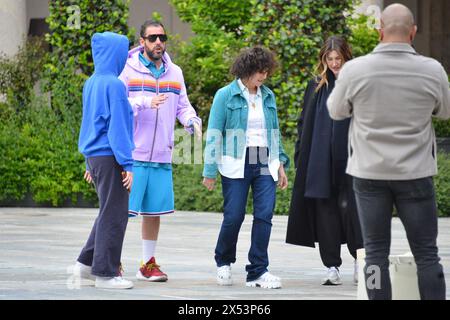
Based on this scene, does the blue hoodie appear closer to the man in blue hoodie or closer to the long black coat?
Result: the man in blue hoodie

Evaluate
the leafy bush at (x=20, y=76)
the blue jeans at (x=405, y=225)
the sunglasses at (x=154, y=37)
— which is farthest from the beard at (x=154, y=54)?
the leafy bush at (x=20, y=76)

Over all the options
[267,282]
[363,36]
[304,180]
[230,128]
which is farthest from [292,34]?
[267,282]

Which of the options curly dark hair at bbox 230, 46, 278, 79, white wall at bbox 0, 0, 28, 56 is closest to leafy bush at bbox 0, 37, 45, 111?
white wall at bbox 0, 0, 28, 56

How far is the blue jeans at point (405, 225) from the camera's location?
5.90 m

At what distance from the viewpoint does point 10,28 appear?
62.7 feet

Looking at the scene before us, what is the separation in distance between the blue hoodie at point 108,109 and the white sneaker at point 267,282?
1.34 metres

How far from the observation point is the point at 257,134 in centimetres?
836

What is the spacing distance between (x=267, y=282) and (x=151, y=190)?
1107mm

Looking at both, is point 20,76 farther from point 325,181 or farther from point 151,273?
point 325,181

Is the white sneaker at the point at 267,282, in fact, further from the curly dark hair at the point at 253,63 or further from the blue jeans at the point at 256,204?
the curly dark hair at the point at 253,63

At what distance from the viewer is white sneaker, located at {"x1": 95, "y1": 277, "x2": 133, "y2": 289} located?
7867 millimetres

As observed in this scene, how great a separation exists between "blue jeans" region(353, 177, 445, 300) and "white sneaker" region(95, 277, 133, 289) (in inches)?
93.3
